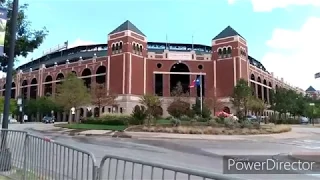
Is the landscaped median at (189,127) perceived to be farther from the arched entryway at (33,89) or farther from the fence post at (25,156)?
the arched entryway at (33,89)

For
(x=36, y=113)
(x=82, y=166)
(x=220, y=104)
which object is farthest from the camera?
(x=36, y=113)

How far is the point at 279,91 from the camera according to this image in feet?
265

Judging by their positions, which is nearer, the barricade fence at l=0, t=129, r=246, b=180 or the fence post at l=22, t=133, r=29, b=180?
the barricade fence at l=0, t=129, r=246, b=180

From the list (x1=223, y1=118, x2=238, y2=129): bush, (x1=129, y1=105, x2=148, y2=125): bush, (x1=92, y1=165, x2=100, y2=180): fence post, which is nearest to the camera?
(x1=92, y1=165, x2=100, y2=180): fence post

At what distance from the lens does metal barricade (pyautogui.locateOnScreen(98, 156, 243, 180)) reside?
11.8ft

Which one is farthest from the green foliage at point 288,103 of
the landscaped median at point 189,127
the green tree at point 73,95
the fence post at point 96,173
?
the fence post at point 96,173

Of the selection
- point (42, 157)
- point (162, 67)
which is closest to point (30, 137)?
point (42, 157)

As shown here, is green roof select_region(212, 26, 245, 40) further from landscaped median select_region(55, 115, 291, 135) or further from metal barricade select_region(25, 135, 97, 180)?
metal barricade select_region(25, 135, 97, 180)

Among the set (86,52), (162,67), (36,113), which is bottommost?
(36,113)

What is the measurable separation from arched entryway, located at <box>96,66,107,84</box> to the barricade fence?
228 feet

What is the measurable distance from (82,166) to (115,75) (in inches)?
2683

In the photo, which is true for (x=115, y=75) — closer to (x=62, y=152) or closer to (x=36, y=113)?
(x=36, y=113)

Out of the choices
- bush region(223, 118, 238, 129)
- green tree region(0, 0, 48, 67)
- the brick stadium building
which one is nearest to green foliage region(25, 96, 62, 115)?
the brick stadium building

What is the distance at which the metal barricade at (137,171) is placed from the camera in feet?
11.8
